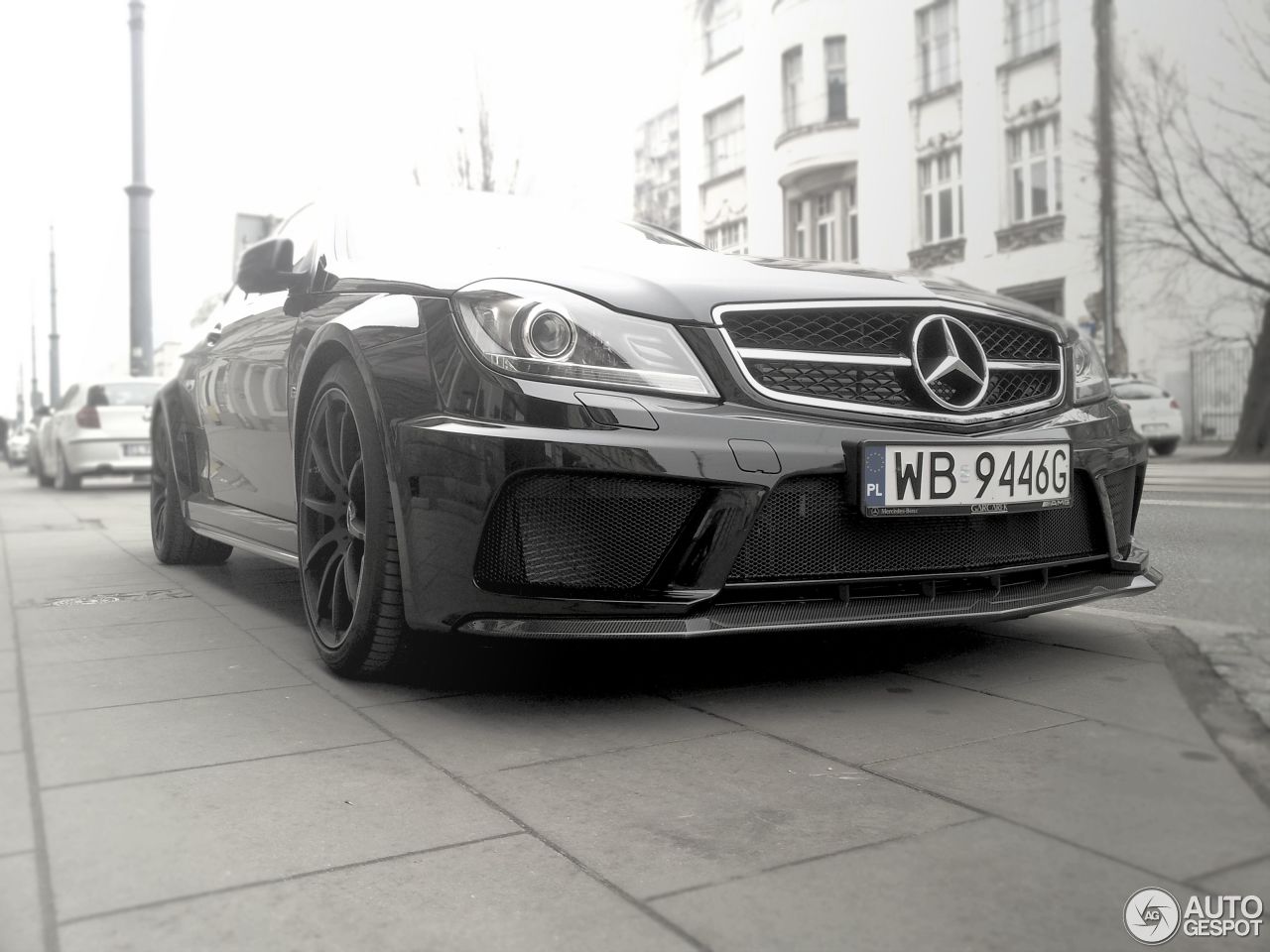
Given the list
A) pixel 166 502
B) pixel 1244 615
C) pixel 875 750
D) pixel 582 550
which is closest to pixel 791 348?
pixel 582 550

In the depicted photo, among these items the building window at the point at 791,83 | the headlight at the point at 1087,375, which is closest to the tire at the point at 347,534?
the headlight at the point at 1087,375

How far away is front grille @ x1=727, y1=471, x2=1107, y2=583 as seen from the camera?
8.86 feet

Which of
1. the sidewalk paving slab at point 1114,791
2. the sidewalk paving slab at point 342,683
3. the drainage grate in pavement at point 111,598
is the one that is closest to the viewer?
the sidewalk paving slab at point 1114,791

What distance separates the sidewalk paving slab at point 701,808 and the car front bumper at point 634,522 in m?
0.31

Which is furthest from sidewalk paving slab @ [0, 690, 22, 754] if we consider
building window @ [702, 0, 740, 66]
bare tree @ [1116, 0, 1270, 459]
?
building window @ [702, 0, 740, 66]

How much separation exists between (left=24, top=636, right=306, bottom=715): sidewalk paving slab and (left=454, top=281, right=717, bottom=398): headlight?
1.07 m

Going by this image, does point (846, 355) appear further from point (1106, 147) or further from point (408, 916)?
point (1106, 147)

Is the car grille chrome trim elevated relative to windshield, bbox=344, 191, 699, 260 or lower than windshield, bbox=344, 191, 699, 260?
lower

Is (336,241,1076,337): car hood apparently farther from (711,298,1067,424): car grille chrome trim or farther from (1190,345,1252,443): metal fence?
(1190,345,1252,443): metal fence

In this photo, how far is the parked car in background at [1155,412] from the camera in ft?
60.3

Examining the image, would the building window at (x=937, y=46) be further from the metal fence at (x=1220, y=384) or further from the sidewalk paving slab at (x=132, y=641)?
the sidewalk paving slab at (x=132, y=641)

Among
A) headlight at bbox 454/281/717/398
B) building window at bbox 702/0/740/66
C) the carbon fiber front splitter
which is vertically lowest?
the carbon fiber front splitter

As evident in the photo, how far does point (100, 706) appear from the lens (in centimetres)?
302

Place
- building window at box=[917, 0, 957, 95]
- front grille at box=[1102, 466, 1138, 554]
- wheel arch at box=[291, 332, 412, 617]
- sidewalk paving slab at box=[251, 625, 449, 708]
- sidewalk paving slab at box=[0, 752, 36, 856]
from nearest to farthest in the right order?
1. sidewalk paving slab at box=[0, 752, 36, 856]
2. wheel arch at box=[291, 332, 412, 617]
3. sidewalk paving slab at box=[251, 625, 449, 708]
4. front grille at box=[1102, 466, 1138, 554]
5. building window at box=[917, 0, 957, 95]
